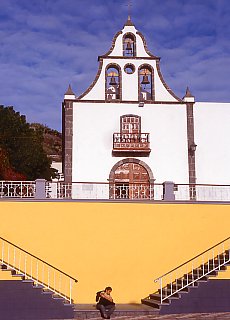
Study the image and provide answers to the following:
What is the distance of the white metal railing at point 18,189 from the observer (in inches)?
579

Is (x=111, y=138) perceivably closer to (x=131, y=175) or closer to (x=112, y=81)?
(x=131, y=175)

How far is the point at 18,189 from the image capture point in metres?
15.0

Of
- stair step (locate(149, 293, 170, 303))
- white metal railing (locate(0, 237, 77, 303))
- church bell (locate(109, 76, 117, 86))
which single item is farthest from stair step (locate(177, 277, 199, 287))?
church bell (locate(109, 76, 117, 86))

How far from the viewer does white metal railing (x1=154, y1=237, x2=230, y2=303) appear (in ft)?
43.1

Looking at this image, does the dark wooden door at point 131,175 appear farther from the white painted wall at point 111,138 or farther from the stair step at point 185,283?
the stair step at point 185,283

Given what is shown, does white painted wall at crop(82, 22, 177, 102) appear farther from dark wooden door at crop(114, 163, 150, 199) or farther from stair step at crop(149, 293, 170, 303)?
stair step at crop(149, 293, 170, 303)

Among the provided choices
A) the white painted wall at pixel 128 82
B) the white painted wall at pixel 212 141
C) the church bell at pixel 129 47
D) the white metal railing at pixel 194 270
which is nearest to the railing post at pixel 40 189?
the white metal railing at pixel 194 270

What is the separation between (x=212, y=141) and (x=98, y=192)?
602cm

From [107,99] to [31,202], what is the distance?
23.5 feet

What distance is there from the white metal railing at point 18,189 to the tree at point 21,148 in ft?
27.2

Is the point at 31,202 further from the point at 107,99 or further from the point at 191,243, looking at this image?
the point at 107,99

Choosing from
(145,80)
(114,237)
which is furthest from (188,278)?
(145,80)

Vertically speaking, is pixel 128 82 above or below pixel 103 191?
above

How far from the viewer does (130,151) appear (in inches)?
771
